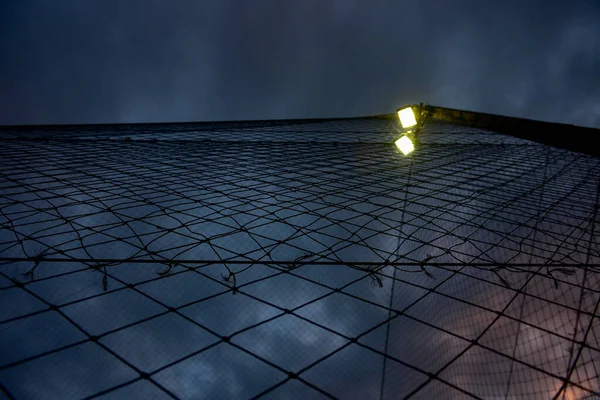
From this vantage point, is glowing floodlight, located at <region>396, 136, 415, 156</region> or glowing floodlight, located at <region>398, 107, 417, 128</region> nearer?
glowing floodlight, located at <region>398, 107, 417, 128</region>

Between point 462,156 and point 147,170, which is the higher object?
point 462,156

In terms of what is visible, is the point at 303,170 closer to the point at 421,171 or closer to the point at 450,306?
the point at 421,171

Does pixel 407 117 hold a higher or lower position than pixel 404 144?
higher

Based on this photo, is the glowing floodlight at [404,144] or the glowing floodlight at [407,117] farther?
the glowing floodlight at [404,144]

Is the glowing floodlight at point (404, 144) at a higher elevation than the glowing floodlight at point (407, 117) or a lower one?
lower

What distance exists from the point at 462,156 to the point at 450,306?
12.0 ft

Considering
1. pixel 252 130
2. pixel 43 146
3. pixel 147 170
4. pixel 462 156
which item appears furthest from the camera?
pixel 252 130

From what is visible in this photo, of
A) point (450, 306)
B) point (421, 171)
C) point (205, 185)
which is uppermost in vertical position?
point (421, 171)

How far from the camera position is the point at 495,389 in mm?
8703

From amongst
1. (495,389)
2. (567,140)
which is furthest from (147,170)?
(495,389)

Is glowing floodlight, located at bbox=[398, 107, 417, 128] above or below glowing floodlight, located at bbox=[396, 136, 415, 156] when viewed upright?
above

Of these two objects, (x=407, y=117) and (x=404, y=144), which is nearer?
(x=407, y=117)

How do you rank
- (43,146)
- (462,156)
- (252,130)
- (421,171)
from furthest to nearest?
(252,130)
(462,156)
(43,146)
(421,171)

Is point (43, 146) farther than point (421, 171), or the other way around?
point (43, 146)
